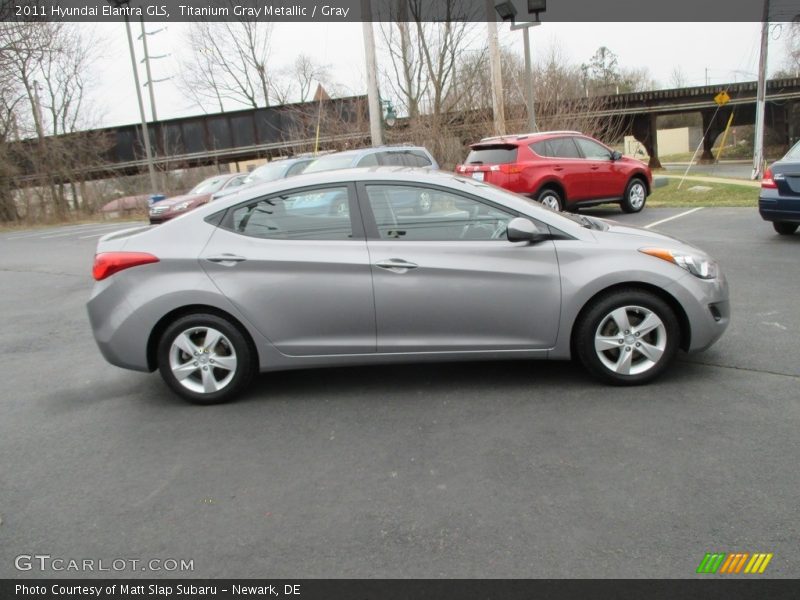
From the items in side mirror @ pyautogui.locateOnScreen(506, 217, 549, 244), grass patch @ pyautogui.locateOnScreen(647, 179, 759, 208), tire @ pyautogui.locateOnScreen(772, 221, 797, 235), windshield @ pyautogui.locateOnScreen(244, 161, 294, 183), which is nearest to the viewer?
side mirror @ pyautogui.locateOnScreen(506, 217, 549, 244)

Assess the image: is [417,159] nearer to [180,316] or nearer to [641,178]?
[641,178]

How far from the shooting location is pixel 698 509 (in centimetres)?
303

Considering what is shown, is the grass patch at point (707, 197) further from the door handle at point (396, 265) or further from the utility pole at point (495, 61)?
the door handle at point (396, 265)

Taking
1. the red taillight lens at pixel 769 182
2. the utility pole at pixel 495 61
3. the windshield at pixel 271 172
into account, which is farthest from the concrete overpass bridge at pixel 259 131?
the red taillight lens at pixel 769 182

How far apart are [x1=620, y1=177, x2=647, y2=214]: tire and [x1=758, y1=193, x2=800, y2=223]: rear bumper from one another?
15.0 feet

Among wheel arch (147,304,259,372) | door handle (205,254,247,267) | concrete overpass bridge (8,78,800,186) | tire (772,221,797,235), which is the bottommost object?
tire (772,221,797,235)

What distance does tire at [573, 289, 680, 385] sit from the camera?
444 cm

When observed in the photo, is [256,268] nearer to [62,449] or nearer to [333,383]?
[333,383]

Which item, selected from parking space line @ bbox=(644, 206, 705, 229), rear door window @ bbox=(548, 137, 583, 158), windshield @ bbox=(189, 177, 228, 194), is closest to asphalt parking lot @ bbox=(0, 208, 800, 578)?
parking space line @ bbox=(644, 206, 705, 229)

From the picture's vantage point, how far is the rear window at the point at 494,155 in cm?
1251

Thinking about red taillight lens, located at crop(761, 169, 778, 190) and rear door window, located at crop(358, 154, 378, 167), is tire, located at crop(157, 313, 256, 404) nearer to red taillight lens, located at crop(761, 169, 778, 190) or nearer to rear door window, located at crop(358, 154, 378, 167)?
red taillight lens, located at crop(761, 169, 778, 190)

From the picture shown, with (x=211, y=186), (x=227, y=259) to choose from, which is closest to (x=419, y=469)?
(x=227, y=259)

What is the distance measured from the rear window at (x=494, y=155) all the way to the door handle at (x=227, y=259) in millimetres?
8827
